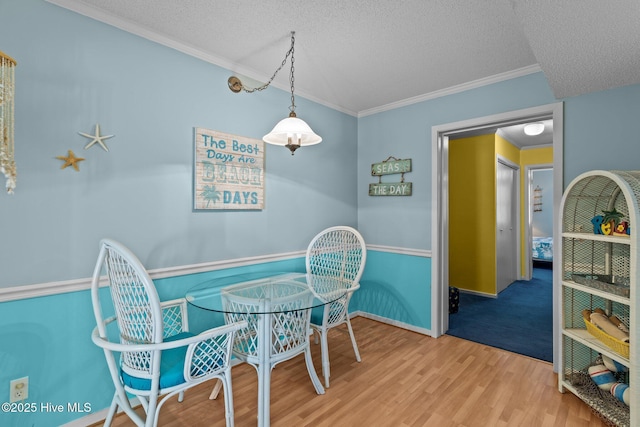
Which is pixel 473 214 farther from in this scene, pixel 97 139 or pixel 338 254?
pixel 97 139

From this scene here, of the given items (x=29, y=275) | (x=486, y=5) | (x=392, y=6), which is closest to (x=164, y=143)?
(x=29, y=275)

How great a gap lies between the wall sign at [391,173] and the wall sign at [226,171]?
55.5 inches

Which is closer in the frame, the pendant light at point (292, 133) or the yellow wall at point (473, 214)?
the pendant light at point (292, 133)

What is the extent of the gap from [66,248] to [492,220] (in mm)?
4728

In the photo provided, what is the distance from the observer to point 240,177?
2.52 m

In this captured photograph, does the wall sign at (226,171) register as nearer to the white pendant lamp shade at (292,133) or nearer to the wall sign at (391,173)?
the white pendant lamp shade at (292,133)

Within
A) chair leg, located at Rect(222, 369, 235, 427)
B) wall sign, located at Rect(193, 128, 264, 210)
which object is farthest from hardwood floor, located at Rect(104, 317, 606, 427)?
wall sign, located at Rect(193, 128, 264, 210)

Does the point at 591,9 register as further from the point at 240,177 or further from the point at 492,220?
the point at 492,220

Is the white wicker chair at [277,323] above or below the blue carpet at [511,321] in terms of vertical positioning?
above

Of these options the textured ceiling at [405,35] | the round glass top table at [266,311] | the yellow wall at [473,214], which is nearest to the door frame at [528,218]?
the yellow wall at [473,214]

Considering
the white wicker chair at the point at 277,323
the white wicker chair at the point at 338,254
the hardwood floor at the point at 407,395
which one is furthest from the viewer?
the white wicker chair at the point at 338,254

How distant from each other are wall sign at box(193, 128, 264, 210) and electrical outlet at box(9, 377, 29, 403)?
128 centimetres

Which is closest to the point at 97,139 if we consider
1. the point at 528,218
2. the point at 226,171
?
the point at 226,171

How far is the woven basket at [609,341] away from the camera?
1.66m
